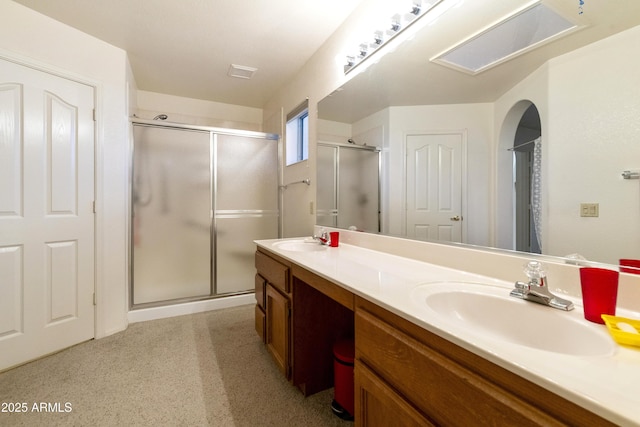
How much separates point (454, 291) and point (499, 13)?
3.49ft

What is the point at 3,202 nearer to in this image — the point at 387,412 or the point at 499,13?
the point at 387,412

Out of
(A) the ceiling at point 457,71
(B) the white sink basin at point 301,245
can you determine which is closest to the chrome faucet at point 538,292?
(A) the ceiling at point 457,71

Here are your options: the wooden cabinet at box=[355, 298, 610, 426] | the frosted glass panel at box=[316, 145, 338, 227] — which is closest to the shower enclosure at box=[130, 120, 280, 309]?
the frosted glass panel at box=[316, 145, 338, 227]

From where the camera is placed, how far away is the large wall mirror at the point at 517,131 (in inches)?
28.9

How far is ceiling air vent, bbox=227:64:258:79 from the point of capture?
99.5 inches

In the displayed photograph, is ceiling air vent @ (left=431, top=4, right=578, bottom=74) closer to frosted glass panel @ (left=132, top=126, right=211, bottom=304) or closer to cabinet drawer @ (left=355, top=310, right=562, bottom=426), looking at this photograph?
cabinet drawer @ (left=355, top=310, right=562, bottom=426)

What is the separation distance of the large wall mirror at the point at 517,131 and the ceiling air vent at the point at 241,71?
4.92ft

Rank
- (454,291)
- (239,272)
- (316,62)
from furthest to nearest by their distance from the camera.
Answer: (239,272) → (316,62) → (454,291)

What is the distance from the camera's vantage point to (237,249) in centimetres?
283

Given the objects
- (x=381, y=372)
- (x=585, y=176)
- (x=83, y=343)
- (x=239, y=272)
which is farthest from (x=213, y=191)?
(x=585, y=176)

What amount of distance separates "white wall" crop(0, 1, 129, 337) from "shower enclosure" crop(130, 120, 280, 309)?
191 mm

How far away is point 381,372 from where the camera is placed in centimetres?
77

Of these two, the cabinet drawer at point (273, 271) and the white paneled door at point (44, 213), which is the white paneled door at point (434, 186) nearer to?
the cabinet drawer at point (273, 271)

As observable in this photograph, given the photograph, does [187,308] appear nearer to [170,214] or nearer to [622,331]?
[170,214]
